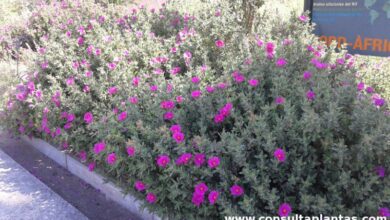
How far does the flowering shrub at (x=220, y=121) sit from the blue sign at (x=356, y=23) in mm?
470

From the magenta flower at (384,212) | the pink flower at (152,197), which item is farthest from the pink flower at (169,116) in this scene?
the magenta flower at (384,212)

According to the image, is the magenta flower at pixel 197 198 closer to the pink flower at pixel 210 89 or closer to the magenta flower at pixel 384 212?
the pink flower at pixel 210 89

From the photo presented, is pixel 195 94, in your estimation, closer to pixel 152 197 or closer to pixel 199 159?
pixel 199 159

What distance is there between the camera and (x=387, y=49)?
4.10 metres

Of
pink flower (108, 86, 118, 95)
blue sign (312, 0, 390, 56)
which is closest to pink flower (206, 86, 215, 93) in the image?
pink flower (108, 86, 118, 95)

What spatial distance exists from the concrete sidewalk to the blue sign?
11.2 ft

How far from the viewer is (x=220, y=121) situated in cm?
271

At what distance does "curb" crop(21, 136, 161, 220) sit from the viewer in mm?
2945

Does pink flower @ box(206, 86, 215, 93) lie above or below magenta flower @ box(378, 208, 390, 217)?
above

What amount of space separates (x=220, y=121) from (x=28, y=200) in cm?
187

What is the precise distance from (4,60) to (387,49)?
273 inches

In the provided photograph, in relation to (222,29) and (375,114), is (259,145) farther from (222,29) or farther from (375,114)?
(222,29)

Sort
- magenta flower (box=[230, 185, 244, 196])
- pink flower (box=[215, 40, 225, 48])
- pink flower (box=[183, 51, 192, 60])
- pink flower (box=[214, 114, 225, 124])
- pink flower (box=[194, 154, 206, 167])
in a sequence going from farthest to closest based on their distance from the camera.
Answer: pink flower (box=[215, 40, 225, 48]) < pink flower (box=[183, 51, 192, 60]) < pink flower (box=[214, 114, 225, 124]) < pink flower (box=[194, 154, 206, 167]) < magenta flower (box=[230, 185, 244, 196])

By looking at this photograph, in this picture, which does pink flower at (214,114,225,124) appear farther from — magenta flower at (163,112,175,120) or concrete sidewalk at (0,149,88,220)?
concrete sidewalk at (0,149,88,220)
